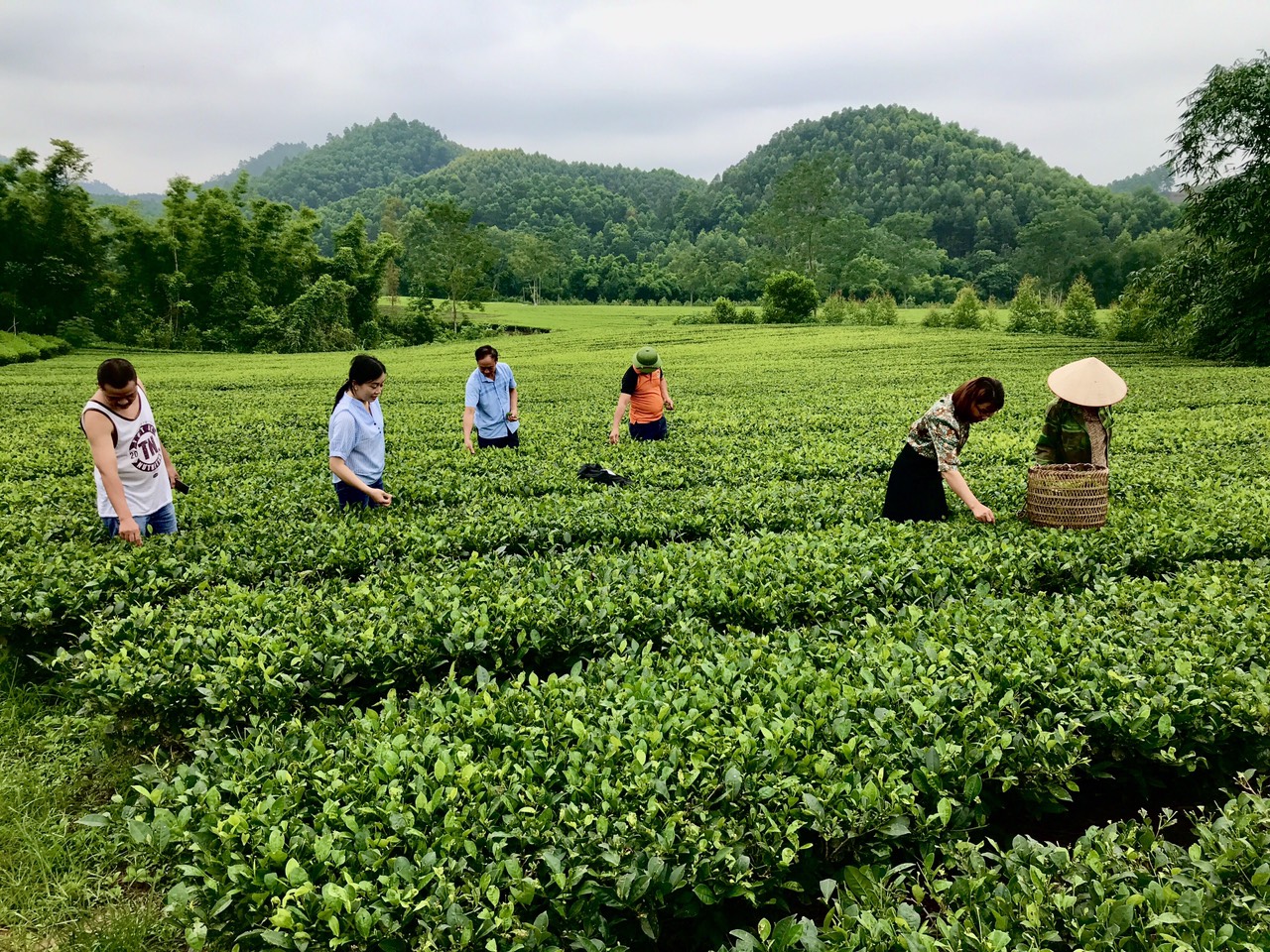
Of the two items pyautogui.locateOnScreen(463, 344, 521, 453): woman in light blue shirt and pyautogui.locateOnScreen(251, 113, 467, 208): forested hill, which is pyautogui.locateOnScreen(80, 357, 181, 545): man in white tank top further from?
pyautogui.locateOnScreen(251, 113, 467, 208): forested hill

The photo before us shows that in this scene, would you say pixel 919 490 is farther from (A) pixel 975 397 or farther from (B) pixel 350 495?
(B) pixel 350 495

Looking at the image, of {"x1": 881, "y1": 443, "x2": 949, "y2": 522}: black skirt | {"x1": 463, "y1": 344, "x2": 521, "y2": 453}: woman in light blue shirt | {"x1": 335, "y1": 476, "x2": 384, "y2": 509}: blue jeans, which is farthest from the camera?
{"x1": 463, "y1": 344, "x2": 521, "y2": 453}: woman in light blue shirt

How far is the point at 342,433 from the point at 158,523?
5.98 feet

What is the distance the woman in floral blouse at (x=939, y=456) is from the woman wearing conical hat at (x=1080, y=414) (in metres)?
0.69

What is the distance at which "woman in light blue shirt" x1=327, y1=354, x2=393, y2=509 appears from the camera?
650cm

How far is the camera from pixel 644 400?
36.5 ft

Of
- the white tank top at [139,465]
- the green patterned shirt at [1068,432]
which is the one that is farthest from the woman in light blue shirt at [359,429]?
the green patterned shirt at [1068,432]

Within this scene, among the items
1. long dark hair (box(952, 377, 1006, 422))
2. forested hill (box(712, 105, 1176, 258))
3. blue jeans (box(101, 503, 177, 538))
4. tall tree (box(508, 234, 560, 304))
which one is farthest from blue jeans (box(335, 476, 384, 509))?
forested hill (box(712, 105, 1176, 258))

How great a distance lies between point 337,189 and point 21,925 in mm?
176818

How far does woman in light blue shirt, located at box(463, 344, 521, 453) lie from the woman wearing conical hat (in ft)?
19.2

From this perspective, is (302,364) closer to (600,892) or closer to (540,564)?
(540,564)

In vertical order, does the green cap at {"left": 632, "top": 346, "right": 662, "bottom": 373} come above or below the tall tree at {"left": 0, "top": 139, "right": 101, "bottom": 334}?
below

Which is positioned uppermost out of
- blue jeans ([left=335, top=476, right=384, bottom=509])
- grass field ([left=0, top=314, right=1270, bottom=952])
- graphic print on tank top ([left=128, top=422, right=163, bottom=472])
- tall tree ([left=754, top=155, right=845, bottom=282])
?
tall tree ([left=754, top=155, right=845, bottom=282])

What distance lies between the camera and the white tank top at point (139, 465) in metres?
6.00
